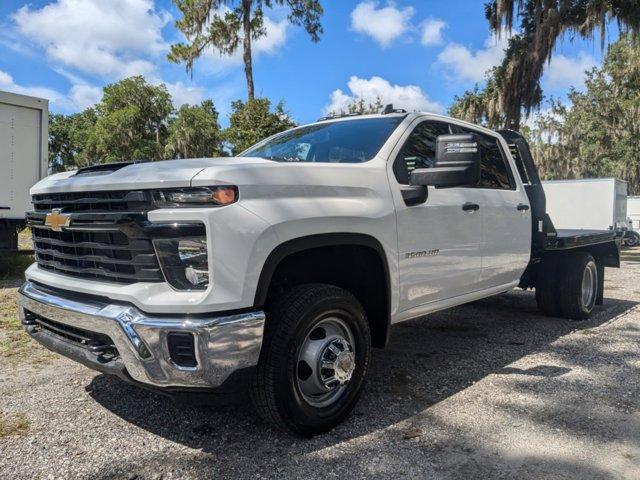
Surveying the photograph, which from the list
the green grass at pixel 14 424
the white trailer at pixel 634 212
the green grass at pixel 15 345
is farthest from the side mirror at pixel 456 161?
the white trailer at pixel 634 212

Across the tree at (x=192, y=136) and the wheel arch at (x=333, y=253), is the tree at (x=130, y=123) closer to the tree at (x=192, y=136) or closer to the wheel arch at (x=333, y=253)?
the tree at (x=192, y=136)

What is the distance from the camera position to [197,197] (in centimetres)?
252

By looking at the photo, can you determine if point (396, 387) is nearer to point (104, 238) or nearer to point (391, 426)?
point (391, 426)

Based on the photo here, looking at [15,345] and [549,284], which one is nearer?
[15,345]

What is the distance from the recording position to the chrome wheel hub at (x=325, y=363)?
2.96 meters

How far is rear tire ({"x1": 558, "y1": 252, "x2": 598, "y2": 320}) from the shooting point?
5.98m

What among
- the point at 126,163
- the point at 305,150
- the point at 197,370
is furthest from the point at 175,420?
the point at 305,150

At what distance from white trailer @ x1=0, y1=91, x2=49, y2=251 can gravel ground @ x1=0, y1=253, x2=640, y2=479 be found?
4647mm

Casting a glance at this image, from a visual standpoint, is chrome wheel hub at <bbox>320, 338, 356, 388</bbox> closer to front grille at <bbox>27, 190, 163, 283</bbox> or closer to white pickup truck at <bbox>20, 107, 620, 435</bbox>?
white pickup truck at <bbox>20, 107, 620, 435</bbox>

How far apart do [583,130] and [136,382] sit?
3710 cm

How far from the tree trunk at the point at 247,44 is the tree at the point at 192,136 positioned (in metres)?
17.0

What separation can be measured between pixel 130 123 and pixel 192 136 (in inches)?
195

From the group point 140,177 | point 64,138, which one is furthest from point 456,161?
point 64,138

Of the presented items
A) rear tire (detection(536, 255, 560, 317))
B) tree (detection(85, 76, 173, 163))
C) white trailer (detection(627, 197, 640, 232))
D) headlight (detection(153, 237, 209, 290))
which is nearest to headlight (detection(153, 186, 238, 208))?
headlight (detection(153, 237, 209, 290))
